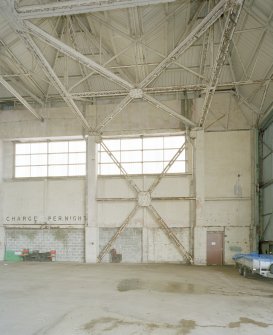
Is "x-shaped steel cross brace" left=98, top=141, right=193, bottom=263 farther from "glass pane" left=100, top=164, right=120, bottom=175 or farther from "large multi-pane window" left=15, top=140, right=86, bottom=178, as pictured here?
"large multi-pane window" left=15, top=140, right=86, bottom=178

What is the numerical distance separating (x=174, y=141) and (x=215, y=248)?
22.5 ft

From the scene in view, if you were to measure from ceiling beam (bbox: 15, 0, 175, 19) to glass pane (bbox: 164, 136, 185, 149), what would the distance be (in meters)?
10.7

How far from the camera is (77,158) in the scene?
21.6m

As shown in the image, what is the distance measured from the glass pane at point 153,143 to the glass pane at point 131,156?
2.08 feet

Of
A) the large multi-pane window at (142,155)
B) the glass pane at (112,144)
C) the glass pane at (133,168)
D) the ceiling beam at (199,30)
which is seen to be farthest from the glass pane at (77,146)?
the ceiling beam at (199,30)

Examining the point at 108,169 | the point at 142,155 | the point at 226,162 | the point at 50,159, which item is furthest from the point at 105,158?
the point at 226,162

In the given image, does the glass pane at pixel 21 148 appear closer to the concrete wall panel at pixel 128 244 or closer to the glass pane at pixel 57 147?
the glass pane at pixel 57 147

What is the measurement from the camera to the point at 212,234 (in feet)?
64.1

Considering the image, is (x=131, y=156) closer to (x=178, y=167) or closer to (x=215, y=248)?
(x=178, y=167)

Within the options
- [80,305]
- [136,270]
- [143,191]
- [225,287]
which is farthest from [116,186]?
[80,305]

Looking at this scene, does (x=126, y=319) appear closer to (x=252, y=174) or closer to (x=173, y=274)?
(x=173, y=274)

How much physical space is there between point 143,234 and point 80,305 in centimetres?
1058

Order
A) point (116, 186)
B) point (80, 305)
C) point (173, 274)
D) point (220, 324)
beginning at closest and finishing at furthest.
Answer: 1. point (220, 324)
2. point (80, 305)
3. point (173, 274)
4. point (116, 186)

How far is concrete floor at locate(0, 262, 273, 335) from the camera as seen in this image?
7840 millimetres
